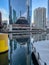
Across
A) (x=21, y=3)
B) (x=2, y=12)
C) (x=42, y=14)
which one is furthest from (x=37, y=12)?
(x=2, y=12)

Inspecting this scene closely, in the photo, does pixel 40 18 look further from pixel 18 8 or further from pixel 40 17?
pixel 18 8

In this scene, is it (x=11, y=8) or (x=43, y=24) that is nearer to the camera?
(x=11, y=8)

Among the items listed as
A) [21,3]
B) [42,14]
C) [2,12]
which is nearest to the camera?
[2,12]

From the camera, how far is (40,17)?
40062mm

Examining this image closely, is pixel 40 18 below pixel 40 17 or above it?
below

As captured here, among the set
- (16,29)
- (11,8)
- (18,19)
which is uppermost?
(11,8)

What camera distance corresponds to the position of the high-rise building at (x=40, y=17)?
36731 mm

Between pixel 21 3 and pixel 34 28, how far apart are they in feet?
→ 23.0

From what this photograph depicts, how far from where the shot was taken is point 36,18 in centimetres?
3872

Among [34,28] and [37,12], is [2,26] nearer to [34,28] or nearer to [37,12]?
[34,28]

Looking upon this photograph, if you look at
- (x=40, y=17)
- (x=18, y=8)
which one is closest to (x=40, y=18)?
(x=40, y=17)

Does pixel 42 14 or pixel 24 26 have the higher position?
pixel 42 14

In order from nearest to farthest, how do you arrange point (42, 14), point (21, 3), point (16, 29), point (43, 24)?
point (16, 29), point (21, 3), point (43, 24), point (42, 14)

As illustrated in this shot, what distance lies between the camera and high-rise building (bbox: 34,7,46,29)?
121ft
